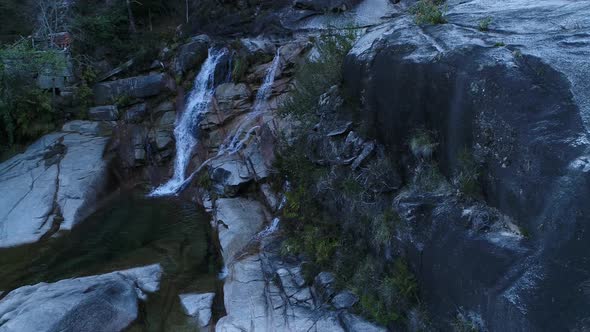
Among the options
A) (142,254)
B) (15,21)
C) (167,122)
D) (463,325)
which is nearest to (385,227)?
(463,325)

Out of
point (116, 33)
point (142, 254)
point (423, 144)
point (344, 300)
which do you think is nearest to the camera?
point (423, 144)

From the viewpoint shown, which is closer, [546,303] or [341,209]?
[546,303]

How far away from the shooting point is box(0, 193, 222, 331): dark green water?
7.35m

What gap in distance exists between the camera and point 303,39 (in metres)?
13.3

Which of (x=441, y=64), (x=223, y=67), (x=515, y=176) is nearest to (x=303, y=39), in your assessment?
(x=223, y=67)

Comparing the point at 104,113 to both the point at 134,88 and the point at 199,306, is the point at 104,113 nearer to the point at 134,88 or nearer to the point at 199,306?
the point at 134,88

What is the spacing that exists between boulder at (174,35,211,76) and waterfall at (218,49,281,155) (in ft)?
9.47

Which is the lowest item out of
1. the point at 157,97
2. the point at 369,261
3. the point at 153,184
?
the point at 153,184

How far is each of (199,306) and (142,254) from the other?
91.7 inches

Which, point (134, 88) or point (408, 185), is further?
point (134, 88)

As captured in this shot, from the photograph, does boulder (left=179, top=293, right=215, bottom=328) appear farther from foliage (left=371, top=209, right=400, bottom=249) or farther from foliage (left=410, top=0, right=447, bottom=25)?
foliage (left=410, top=0, right=447, bottom=25)

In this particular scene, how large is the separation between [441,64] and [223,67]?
948 cm

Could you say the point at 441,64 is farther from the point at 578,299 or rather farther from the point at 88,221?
the point at 88,221

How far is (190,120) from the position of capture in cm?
1331
